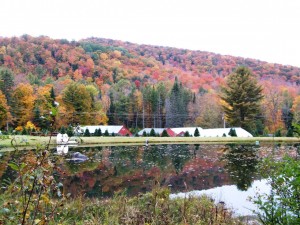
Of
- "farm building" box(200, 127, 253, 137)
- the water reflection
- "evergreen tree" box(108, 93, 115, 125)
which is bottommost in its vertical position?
the water reflection

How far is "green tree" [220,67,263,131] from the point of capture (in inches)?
2061

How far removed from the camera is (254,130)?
53.7 meters

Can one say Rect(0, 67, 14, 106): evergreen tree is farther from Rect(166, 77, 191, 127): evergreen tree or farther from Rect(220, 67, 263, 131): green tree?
Rect(220, 67, 263, 131): green tree

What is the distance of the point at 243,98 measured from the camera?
52375mm

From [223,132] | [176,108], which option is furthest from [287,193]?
[176,108]

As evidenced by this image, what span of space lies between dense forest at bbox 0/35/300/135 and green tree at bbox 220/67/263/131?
17.7 feet

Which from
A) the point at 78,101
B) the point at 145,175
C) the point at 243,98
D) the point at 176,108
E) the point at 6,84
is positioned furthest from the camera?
the point at 176,108

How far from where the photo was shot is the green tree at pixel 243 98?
5234 centimetres

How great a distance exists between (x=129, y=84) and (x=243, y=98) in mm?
30435

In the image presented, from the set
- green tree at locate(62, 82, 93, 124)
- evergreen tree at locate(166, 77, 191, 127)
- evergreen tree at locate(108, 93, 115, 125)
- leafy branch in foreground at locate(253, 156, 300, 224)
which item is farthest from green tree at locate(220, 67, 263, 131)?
leafy branch in foreground at locate(253, 156, 300, 224)

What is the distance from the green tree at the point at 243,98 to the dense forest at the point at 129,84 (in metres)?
5.39

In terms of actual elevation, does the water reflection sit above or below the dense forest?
below

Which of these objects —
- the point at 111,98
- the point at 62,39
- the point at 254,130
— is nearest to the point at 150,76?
the point at 111,98

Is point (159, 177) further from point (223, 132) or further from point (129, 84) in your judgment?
point (129, 84)
